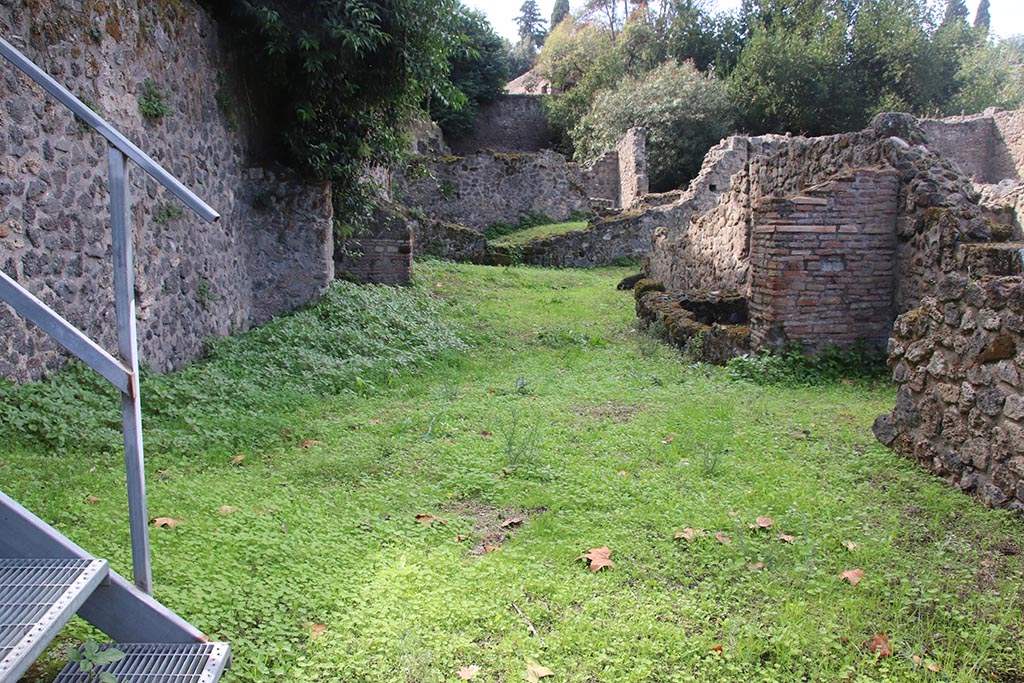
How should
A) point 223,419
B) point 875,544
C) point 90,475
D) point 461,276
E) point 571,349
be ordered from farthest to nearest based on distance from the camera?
point 461,276, point 571,349, point 223,419, point 90,475, point 875,544

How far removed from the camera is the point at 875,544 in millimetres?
3221

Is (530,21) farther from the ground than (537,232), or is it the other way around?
(530,21)

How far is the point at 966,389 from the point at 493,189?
56.5 feet

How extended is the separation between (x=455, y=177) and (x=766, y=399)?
50.1 ft

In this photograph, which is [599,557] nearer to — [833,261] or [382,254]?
[833,261]

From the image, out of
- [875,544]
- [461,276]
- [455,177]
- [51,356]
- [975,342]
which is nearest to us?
[875,544]

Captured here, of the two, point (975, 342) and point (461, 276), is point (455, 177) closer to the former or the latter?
point (461, 276)

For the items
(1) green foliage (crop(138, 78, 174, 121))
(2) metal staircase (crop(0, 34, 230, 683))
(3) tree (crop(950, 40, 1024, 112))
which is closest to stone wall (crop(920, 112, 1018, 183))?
(3) tree (crop(950, 40, 1024, 112))

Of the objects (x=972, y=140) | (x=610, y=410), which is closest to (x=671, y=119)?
(x=972, y=140)

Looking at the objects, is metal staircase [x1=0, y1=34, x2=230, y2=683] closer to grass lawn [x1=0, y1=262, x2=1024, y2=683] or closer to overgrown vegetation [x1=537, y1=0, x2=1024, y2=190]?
grass lawn [x1=0, y1=262, x2=1024, y2=683]

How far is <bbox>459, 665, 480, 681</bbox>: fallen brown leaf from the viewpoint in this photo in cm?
232

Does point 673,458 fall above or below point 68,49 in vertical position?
below

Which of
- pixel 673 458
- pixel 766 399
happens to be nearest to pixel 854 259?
pixel 766 399

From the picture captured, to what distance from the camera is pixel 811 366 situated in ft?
22.1
